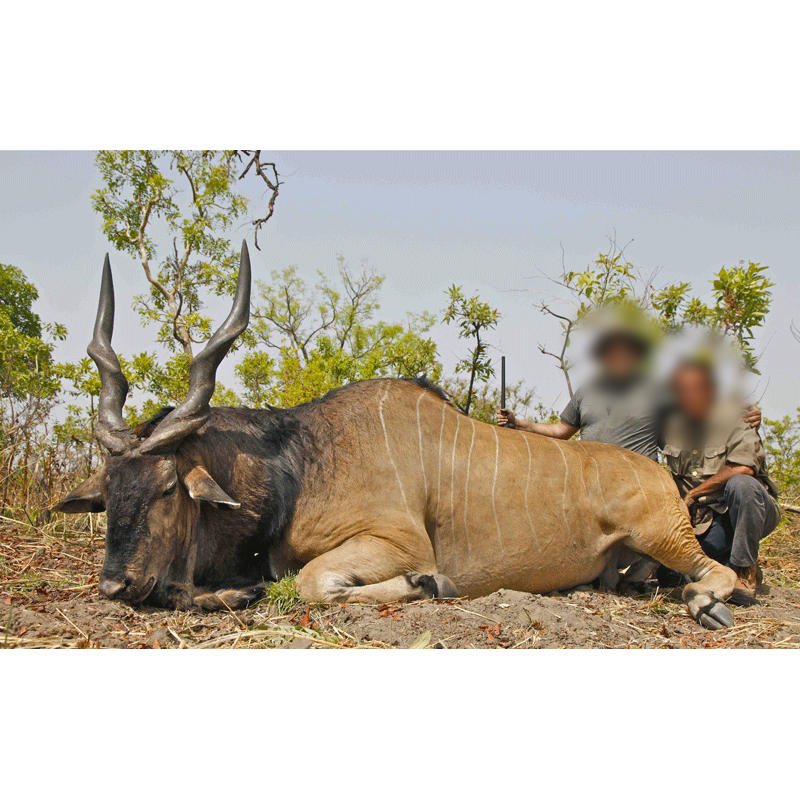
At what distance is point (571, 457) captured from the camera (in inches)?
169

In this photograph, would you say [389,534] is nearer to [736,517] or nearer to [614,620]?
[614,620]

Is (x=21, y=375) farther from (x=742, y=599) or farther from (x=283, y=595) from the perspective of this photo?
(x=742, y=599)

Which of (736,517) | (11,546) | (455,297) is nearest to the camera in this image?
(736,517)

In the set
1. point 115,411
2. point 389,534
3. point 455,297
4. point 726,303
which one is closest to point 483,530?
point 389,534

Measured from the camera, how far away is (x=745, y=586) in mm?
4262

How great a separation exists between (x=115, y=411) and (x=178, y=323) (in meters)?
4.47

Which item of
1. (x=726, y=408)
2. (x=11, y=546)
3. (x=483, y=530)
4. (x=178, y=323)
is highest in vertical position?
(x=178, y=323)

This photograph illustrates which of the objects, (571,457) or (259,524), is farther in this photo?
(571,457)

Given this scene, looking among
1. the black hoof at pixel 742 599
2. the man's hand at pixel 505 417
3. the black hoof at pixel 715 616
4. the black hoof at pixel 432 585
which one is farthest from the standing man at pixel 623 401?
the black hoof at pixel 432 585

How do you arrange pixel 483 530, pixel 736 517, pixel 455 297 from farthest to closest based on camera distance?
pixel 455 297 < pixel 736 517 < pixel 483 530

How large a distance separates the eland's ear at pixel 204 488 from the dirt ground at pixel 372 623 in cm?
55

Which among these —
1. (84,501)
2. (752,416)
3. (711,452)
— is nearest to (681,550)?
(711,452)

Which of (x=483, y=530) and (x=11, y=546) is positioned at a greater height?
(x=483, y=530)

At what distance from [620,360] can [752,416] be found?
0.98m
